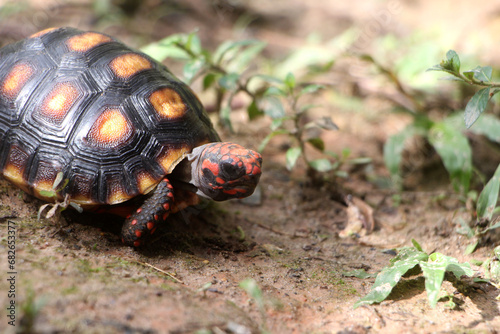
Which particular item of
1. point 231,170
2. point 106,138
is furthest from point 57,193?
point 231,170

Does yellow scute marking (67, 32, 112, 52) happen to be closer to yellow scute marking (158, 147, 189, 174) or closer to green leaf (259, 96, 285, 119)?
yellow scute marking (158, 147, 189, 174)

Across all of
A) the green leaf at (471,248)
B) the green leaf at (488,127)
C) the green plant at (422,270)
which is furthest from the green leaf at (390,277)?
the green leaf at (488,127)

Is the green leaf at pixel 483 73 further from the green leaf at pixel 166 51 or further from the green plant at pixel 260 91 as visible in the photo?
the green leaf at pixel 166 51

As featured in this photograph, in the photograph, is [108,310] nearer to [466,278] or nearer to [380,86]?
[466,278]

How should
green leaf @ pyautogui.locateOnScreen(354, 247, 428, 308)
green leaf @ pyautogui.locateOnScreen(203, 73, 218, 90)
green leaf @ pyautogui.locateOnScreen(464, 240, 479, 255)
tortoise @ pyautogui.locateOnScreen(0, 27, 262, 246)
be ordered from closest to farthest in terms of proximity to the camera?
green leaf @ pyautogui.locateOnScreen(354, 247, 428, 308), tortoise @ pyautogui.locateOnScreen(0, 27, 262, 246), green leaf @ pyautogui.locateOnScreen(464, 240, 479, 255), green leaf @ pyautogui.locateOnScreen(203, 73, 218, 90)

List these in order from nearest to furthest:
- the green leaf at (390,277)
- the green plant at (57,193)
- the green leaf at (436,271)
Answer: the green leaf at (436,271), the green leaf at (390,277), the green plant at (57,193)

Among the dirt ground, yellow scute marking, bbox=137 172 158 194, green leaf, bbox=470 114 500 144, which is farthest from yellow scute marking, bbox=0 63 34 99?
green leaf, bbox=470 114 500 144

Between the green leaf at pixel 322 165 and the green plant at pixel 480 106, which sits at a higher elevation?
the green plant at pixel 480 106
